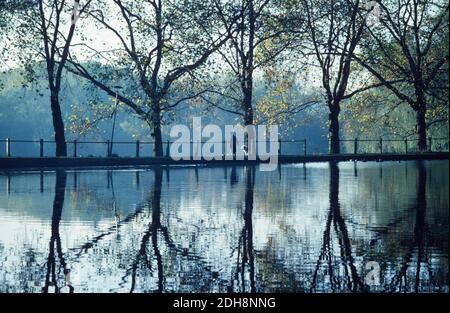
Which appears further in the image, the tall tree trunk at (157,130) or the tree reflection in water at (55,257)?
the tall tree trunk at (157,130)

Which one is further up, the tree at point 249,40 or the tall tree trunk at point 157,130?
the tree at point 249,40

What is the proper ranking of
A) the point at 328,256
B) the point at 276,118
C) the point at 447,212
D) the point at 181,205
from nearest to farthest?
1. the point at 328,256
2. the point at 447,212
3. the point at 181,205
4. the point at 276,118

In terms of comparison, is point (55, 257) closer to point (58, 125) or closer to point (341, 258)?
point (341, 258)

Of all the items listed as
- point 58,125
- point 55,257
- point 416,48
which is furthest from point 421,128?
point 55,257

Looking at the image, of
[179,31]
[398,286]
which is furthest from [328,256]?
[179,31]

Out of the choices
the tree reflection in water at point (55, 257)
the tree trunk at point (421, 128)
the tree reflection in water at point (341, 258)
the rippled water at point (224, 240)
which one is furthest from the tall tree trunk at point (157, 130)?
the tree reflection in water at point (341, 258)

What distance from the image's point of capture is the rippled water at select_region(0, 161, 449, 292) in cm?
921

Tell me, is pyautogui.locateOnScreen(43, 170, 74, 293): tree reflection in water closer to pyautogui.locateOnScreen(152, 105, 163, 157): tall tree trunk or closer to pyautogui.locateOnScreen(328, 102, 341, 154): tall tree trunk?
pyautogui.locateOnScreen(152, 105, 163, 157): tall tree trunk

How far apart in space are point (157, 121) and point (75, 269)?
128ft

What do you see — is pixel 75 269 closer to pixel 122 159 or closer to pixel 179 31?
pixel 122 159

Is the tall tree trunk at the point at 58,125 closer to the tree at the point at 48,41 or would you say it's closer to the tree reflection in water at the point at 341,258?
the tree at the point at 48,41

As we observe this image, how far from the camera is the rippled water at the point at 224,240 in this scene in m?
9.21

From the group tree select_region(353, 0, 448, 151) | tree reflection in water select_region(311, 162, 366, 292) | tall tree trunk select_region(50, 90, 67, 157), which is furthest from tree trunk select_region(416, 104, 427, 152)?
tree reflection in water select_region(311, 162, 366, 292)
